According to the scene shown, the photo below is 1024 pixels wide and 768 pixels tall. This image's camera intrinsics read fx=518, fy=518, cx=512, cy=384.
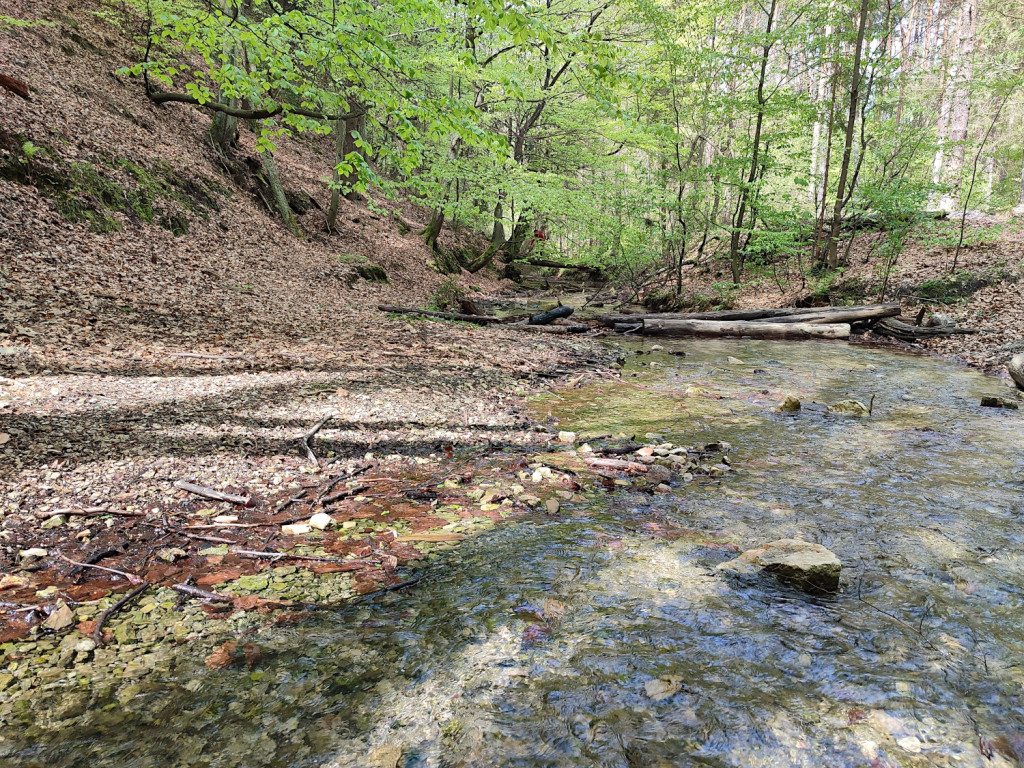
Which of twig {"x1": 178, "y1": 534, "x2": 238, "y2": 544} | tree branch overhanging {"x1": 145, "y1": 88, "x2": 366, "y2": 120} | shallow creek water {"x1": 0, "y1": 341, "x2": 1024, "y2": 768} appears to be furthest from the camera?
tree branch overhanging {"x1": 145, "y1": 88, "x2": 366, "y2": 120}

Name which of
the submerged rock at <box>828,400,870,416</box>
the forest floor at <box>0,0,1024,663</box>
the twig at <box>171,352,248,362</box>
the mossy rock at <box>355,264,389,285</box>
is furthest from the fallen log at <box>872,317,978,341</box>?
the twig at <box>171,352,248,362</box>

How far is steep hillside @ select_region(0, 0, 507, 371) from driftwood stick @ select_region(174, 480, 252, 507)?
9.47 feet

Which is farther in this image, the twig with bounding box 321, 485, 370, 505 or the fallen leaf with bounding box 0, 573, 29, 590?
the twig with bounding box 321, 485, 370, 505

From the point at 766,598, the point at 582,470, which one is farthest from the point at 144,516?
the point at 766,598

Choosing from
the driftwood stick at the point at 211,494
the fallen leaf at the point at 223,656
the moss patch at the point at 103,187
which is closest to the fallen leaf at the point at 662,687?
the fallen leaf at the point at 223,656

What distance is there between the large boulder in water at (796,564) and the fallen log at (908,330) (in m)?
11.0

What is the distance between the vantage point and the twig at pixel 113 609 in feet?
7.44

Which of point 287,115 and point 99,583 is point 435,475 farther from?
point 287,115

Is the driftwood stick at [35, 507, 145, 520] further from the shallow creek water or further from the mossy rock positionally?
the mossy rock

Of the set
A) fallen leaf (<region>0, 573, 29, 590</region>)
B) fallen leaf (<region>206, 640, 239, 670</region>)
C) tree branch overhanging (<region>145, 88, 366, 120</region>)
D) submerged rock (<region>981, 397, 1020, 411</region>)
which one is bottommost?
fallen leaf (<region>206, 640, 239, 670</region>)

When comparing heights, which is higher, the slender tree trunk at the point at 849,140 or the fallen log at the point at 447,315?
the slender tree trunk at the point at 849,140

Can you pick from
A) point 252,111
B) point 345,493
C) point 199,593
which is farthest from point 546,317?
point 199,593

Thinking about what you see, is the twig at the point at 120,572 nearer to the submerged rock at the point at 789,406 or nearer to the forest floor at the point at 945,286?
the submerged rock at the point at 789,406

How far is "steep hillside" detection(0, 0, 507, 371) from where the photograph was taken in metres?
6.86
